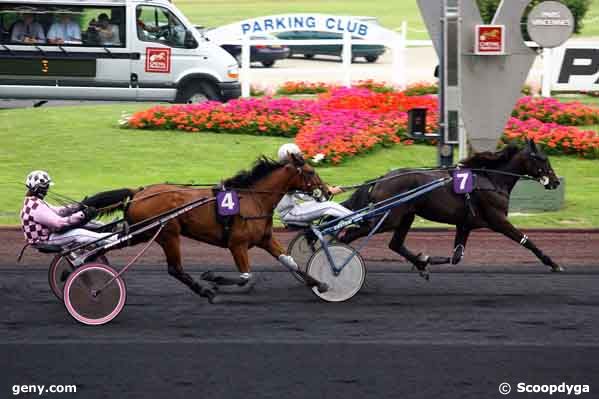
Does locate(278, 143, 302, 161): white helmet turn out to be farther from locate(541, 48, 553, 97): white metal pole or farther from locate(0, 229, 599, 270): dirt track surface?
locate(541, 48, 553, 97): white metal pole

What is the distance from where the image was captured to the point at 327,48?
29.3 m

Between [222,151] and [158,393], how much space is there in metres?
9.86

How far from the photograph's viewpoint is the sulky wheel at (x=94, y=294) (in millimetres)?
8523

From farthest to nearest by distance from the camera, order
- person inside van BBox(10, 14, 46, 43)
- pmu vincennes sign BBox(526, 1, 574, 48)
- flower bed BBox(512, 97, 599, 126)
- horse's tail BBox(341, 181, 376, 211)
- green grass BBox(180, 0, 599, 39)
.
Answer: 1. green grass BBox(180, 0, 599, 39)
2. person inside van BBox(10, 14, 46, 43)
3. flower bed BBox(512, 97, 599, 126)
4. pmu vincennes sign BBox(526, 1, 574, 48)
5. horse's tail BBox(341, 181, 376, 211)

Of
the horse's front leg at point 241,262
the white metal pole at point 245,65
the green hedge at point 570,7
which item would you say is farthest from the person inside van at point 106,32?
the horse's front leg at point 241,262

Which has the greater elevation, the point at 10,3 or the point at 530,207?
the point at 10,3

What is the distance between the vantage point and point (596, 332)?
8.50 m

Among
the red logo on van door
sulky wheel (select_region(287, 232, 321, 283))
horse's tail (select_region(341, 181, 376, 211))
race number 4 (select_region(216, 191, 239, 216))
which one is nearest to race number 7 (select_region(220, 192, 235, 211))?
race number 4 (select_region(216, 191, 239, 216))

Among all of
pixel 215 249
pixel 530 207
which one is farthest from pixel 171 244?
pixel 530 207

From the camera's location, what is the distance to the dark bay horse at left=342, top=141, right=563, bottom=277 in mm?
10062

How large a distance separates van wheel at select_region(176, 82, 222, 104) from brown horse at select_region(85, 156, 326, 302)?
34.6ft

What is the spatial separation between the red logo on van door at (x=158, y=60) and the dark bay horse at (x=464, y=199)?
32.1 ft

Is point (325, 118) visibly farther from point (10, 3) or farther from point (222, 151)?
point (10, 3)

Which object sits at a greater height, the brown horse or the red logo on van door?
the red logo on van door
